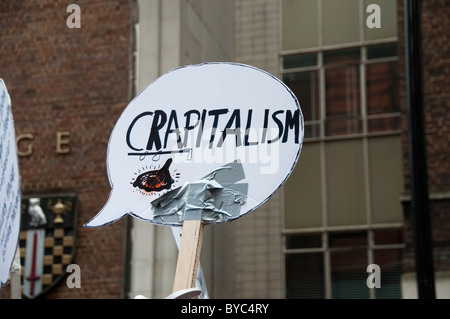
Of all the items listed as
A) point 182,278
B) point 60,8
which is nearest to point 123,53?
point 60,8

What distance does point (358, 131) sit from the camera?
14.6 meters

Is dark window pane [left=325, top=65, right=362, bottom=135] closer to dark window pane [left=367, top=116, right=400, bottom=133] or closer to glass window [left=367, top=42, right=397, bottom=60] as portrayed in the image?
dark window pane [left=367, top=116, right=400, bottom=133]

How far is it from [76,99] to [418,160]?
7.31 metres

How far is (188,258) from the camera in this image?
517 cm

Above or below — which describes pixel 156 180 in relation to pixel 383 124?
below

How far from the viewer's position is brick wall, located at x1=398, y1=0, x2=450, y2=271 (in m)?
12.9

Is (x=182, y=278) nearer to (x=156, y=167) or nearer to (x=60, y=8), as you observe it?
(x=156, y=167)

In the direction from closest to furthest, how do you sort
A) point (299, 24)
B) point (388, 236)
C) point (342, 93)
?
point (388, 236), point (342, 93), point (299, 24)

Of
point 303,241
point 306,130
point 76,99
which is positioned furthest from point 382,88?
point 76,99

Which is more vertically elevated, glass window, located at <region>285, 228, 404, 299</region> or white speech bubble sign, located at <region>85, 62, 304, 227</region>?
white speech bubble sign, located at <region>85, 62, 304, 227</region>

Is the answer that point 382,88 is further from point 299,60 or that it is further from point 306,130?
point 299,60

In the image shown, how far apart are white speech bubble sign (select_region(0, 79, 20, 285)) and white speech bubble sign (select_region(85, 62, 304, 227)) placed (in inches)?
32.9

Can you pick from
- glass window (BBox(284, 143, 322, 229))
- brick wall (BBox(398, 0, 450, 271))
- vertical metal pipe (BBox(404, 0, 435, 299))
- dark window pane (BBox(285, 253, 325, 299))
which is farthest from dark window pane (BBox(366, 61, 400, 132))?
vertical metal pipe (BBox(404, 0, 435, 299))

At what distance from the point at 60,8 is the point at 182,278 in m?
10.7
